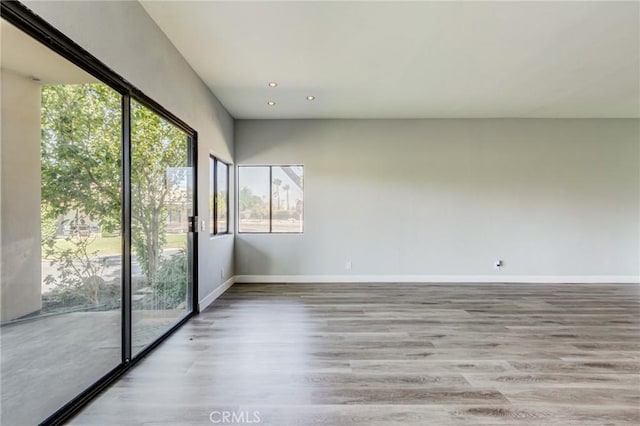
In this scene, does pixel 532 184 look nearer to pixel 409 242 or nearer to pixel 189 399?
pixel 409 242

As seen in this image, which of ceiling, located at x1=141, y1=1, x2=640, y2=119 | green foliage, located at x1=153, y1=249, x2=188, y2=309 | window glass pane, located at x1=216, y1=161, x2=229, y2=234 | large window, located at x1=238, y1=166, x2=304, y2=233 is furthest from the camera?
large window, located at x1=238, y1=166, x2=304, y2=233

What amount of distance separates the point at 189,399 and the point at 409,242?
431 centimetres

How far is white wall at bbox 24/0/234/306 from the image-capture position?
1918 mm

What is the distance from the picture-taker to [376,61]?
11.3ft

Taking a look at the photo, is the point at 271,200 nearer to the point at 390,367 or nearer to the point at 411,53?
the point at 411,53

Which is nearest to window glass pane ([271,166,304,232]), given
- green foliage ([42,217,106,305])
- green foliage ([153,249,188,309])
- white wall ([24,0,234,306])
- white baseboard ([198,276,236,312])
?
white wall ([24,0,234,306])

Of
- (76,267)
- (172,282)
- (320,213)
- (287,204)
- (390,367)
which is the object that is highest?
(287,204)

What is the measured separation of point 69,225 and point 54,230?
0.11 metres

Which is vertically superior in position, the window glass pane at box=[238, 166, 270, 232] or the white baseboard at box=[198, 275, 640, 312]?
the window glass pane at box=[238, 166, 270, 232]

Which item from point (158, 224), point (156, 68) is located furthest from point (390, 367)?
point (156, 68)

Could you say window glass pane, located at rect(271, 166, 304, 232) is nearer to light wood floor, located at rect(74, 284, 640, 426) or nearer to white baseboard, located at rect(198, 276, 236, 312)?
white baseboard, located at rect(198, 276, 236, 312)

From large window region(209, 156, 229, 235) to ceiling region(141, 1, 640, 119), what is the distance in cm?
96

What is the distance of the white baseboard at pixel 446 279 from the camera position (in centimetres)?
557

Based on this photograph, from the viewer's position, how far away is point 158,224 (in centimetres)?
303
